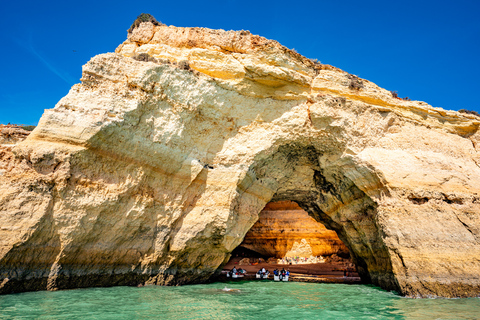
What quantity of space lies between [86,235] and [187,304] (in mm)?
3457

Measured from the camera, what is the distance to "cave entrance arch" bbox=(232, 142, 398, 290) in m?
11.1

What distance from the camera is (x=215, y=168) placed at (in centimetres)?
1097

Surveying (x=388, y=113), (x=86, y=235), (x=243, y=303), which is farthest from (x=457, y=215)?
(x=86, y=235)

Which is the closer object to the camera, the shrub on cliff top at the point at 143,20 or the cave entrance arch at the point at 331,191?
the cave entrance arch at the point at 331,191

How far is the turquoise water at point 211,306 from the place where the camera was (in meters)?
6.05

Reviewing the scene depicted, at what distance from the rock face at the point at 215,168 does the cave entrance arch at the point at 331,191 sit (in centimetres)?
6

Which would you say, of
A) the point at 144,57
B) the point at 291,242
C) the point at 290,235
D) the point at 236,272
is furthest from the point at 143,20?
the point at 291,242

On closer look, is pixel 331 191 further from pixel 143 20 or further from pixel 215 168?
pixel 143 20

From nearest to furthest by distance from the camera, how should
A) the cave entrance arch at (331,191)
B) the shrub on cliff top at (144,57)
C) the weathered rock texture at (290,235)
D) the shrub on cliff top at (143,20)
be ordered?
1. the shrub on cliff top at (144,57)
2. the cave entrance arch at (331,191)
3. the shrub on cliff top at (143,20)
4. the weathered rock texture at (290,235)

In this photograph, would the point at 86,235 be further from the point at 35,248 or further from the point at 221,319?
the point at 221,319

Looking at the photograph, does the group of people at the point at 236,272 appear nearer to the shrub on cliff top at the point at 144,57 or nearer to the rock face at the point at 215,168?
the rock face at the point at 215,168

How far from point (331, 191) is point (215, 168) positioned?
17.1 feet

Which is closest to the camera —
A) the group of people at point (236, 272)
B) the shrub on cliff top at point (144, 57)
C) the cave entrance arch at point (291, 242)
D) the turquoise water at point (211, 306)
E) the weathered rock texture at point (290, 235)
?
the turquoise water at point (211, 306)

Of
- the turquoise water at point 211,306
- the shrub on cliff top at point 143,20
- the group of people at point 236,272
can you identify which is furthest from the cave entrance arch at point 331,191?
the shrub on cliff top at point 143,20
